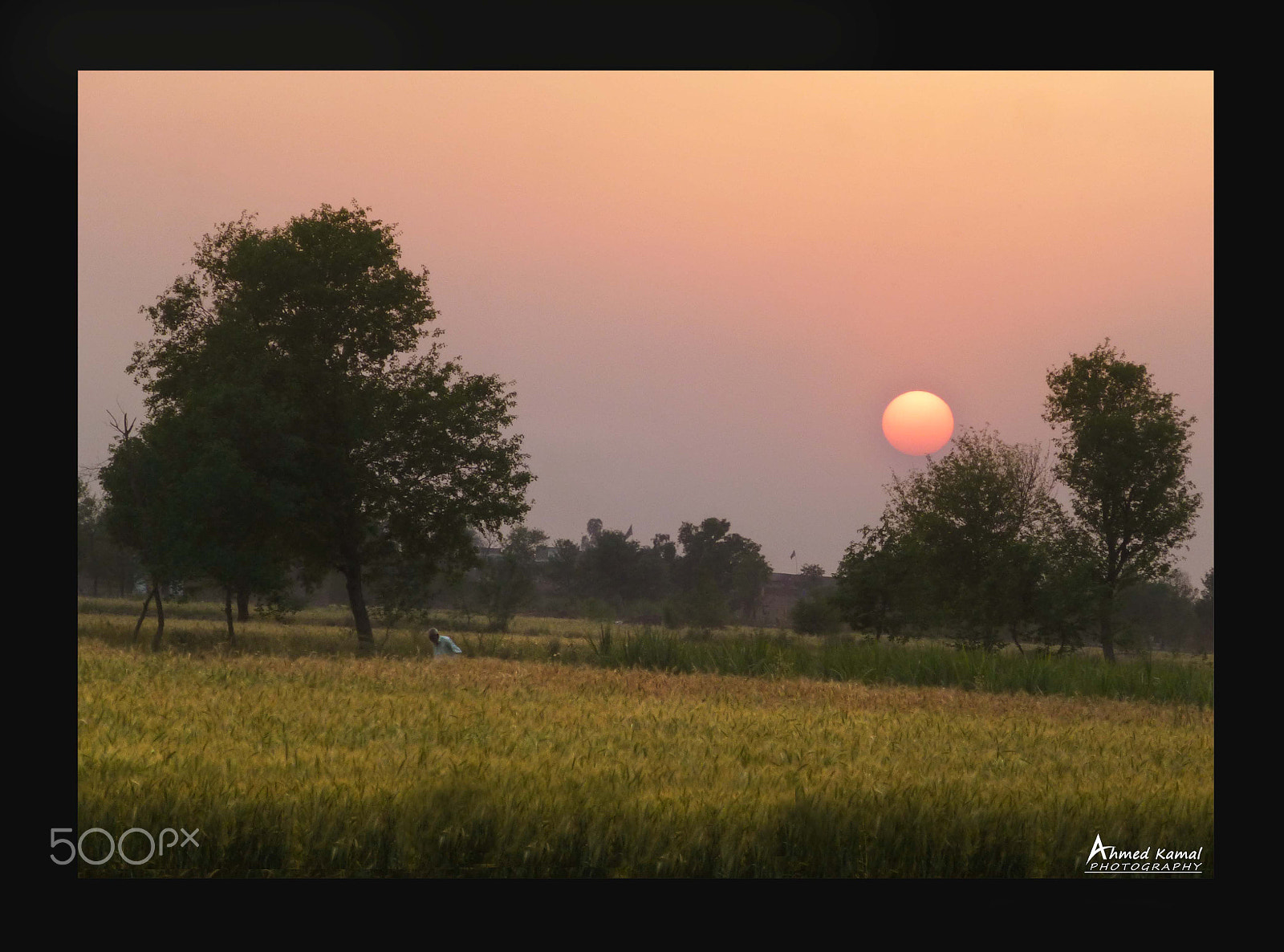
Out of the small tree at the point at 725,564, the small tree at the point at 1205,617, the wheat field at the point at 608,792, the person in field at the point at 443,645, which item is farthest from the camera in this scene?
the small tree at the point at 725,564

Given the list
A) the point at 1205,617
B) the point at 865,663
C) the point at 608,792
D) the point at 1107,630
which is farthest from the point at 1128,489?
the point at 1205,617

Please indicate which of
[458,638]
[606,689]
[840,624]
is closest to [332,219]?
[458,638]

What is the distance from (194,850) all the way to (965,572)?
43.8m

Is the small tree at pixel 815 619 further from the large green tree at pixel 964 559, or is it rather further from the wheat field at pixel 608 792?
the wheat field at pixel 608 792

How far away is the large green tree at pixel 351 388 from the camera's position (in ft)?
104

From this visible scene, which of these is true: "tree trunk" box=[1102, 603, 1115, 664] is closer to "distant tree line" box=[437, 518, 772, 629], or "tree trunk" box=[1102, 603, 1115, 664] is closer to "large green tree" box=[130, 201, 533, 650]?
"large green tree" box=[130, 201, 533, 650]

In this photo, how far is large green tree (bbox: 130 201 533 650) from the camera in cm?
3155

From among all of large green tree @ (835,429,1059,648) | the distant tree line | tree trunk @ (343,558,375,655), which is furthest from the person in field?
the distant tree line

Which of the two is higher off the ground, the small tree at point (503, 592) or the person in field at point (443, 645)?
the person in field at point (443, 645)

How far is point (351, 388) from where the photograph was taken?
3238 centimetres

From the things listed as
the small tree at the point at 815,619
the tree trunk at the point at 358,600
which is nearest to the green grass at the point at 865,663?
the tree trunk at the point at 358,600

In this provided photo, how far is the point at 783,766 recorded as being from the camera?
352 inches
